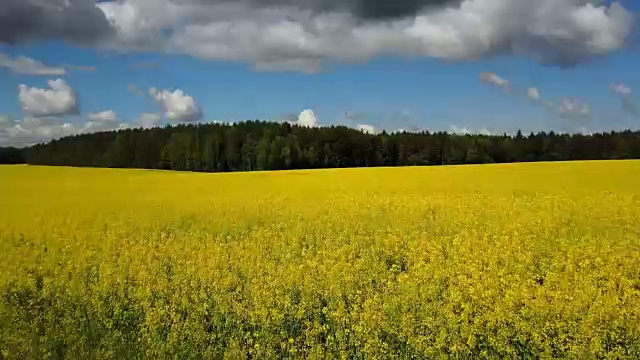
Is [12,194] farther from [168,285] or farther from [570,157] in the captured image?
[570,157]

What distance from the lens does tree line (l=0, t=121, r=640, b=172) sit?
145 ft

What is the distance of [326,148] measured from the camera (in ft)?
153

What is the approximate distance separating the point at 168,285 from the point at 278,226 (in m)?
→ 3.07

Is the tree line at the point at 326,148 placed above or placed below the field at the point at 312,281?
above

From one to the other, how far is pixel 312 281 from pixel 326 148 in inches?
1568

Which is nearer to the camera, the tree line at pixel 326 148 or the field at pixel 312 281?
the field at pixel 312 281

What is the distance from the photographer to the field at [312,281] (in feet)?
19.0

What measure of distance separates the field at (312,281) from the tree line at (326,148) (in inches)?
1299

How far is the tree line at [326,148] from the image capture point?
44.3 metres

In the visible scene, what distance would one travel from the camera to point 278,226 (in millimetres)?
9508

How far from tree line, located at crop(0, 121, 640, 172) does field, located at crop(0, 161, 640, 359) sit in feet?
108

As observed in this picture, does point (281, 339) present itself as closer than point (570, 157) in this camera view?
Yes

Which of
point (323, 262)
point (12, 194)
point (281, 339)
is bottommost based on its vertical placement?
point (281, 339)

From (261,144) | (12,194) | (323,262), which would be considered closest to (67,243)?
(12,194)
